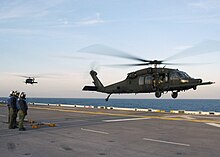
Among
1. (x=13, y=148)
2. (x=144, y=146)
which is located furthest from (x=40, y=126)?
(x=144, y=146)

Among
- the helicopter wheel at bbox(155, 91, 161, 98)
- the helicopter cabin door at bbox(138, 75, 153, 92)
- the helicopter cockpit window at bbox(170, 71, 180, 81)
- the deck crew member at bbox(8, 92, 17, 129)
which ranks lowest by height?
the deck crew member at bbox(8, 92, 17, 129)

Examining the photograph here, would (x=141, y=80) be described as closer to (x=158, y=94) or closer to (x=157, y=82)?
(x=157, y=82)

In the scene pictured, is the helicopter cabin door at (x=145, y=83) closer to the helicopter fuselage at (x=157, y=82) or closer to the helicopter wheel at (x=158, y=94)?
the helicopter fuselage at (x=157, y=82)

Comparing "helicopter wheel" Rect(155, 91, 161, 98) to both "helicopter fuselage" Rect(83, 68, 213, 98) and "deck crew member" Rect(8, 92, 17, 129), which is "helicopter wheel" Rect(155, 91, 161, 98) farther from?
"deck crew member" Rect(8, 92, 17, 129)

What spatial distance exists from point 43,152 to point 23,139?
3.26 meters

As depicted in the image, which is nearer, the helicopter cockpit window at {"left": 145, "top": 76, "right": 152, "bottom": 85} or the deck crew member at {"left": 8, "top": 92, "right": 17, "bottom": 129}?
the deck crew member at {"left": 8, "top": 92, "right": 17, "bottom": 129}

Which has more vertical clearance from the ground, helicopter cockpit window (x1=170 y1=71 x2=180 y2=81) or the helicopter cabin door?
helicopter cockpit window (x1=170 y1=71 x2=180 y2=81)

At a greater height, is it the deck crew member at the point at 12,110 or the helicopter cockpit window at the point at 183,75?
the helicopter cockpit window at the point at 183,75

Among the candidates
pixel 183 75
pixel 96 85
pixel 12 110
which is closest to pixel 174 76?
pixel 183 75

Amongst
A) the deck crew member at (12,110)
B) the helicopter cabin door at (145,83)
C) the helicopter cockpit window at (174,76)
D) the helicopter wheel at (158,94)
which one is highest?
the helicopter cockpit window at (174,76)

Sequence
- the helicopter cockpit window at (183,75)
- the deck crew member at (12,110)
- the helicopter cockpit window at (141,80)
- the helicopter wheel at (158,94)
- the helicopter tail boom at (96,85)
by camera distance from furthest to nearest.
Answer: the helicopter tail boom at (96,85) < the helicopter cockpit window at (141,80) < the helicopter wheel at (158,94) < the helicopter cockpit window at (183,75) < the deck crew member at (12,110)

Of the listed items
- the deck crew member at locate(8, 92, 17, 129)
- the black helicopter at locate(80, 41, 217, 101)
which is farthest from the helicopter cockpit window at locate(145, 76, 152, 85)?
the deck crew member at locate(8, 92, 17, 129)

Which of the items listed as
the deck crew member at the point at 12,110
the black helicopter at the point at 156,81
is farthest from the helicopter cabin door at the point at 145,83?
the deck crew member at the point at 12,110

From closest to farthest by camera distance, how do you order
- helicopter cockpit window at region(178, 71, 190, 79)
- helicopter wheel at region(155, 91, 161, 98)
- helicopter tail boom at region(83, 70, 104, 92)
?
helicopter cockpit window at region(178, 71, 190, 79)
helicopter wheel at region(155, 91, 161, 98)
helicopter tail boom at region(83, 70, 104, 92)
